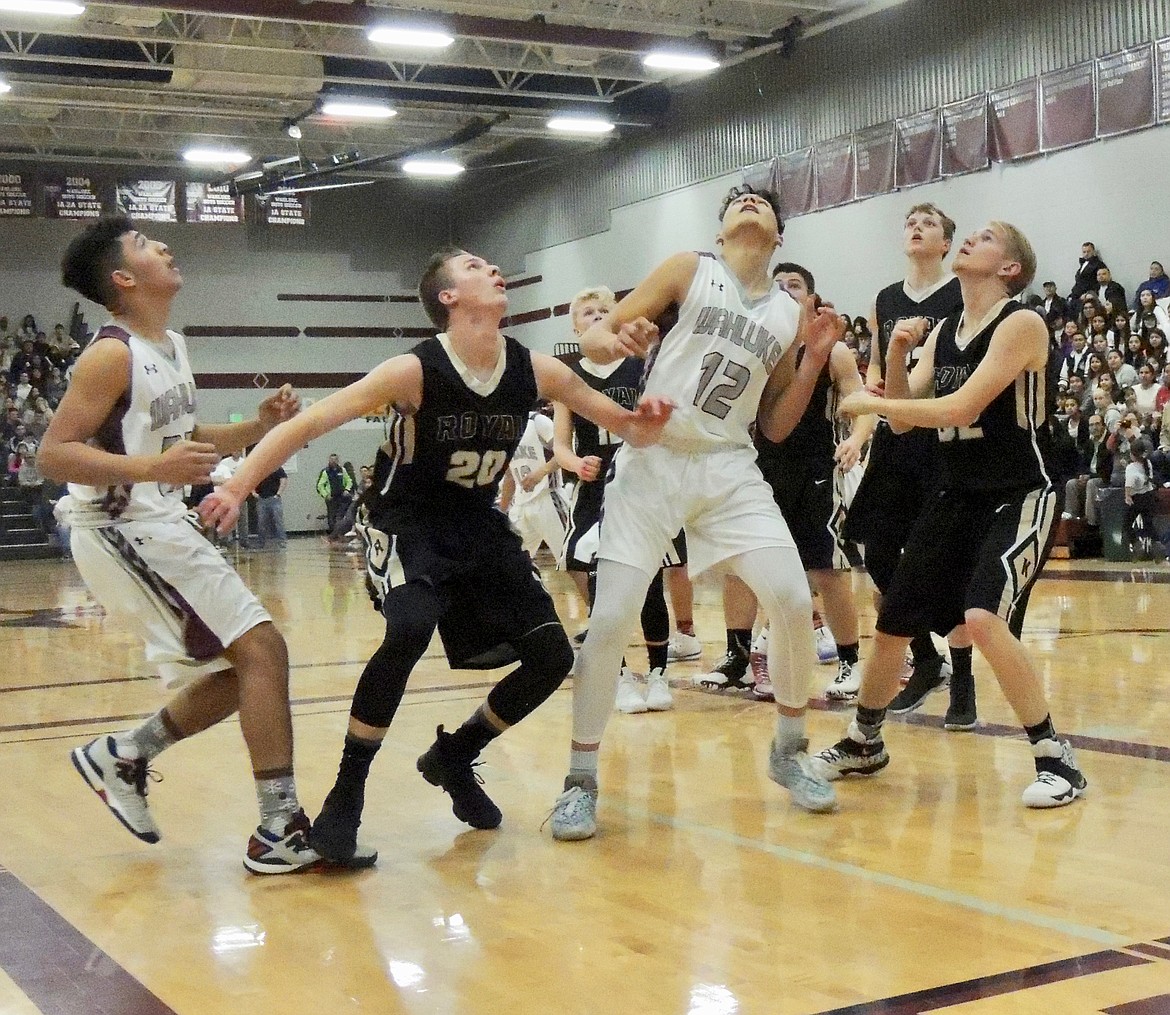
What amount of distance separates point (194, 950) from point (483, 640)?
4.11ft

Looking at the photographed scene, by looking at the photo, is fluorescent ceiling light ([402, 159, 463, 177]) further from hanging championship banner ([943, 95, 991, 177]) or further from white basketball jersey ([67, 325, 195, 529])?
white basketball jersey ([67, 325, 195, 529])

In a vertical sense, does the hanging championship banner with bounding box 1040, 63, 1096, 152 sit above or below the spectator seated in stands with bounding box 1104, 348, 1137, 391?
above

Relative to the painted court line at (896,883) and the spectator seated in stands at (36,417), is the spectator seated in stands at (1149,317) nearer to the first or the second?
the painted court line at (896,883)

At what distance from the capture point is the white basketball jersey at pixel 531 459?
1040 cm

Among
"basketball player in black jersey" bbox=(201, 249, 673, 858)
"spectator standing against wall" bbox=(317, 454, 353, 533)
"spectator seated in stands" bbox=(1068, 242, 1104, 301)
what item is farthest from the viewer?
"spectator standing against wall" bbox=(317, 454, 353, 533)

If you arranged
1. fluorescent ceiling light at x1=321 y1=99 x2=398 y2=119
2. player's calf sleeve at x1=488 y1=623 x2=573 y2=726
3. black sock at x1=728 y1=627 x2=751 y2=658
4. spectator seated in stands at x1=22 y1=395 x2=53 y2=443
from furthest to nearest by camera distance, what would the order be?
1. spectator seated in stands at x1=22 y1=395 x2=53 y2=443
2. fluorescent ceiling light at x1=321 y1=99 x2=398 y2=119
3. black sock at x1=728 y1=627 x2=751 y2=658
4. player's calf sleeve at x1=488 y1=623 x2=573 y2=726

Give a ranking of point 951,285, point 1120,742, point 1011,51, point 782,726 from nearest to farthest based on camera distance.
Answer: point 782,726, point 1120,742, point 951,285, point 1011,51

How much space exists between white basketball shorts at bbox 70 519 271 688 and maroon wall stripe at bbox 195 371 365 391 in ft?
82.5

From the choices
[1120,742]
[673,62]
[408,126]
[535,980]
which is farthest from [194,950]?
[408,126]

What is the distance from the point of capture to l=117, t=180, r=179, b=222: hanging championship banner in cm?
2578

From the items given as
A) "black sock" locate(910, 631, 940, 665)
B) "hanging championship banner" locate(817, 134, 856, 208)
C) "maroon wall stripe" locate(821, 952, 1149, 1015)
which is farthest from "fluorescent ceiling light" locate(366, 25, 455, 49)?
"maroon wall stripe" locate(821, 952, 1149, 1015)

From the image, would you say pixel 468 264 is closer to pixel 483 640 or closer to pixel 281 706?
pixel 483 640

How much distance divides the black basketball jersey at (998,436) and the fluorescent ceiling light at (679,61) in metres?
16.0

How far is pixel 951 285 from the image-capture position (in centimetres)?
553
